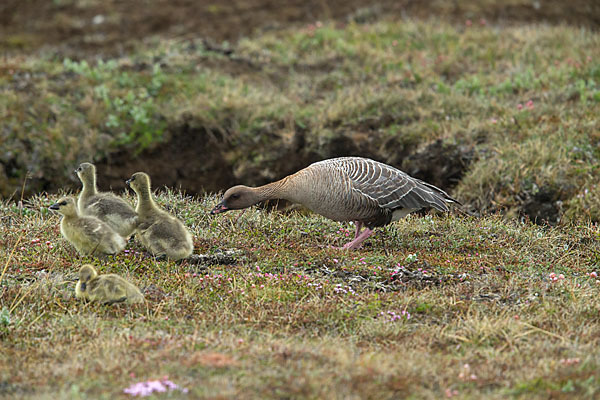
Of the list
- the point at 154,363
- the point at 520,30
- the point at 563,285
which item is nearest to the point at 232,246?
the point at 154,363

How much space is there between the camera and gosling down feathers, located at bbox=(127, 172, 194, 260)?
724 cm

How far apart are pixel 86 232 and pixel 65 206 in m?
0.33

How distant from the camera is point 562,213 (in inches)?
409

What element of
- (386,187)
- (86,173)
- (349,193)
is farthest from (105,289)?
(386,187)

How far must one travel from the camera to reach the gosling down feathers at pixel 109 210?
7508 millimetres

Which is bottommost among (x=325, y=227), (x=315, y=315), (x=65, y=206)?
(x=325, y=227)

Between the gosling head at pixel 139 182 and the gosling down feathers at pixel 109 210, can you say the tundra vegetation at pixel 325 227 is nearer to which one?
the gosling down feathers at pixel 109 210

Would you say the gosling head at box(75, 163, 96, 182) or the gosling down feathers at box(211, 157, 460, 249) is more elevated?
the gosling head at box(75, 163, 96, 182)

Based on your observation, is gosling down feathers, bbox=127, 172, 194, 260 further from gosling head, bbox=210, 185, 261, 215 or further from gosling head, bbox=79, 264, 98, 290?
gosling head, bbox=79, 264, 98, 290

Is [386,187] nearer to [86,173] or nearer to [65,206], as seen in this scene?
[86,173]

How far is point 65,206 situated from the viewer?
705 centimetres

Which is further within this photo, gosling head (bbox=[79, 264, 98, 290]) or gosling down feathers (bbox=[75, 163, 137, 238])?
gosling down feathers (bbox=[75, 163, 137, 238])

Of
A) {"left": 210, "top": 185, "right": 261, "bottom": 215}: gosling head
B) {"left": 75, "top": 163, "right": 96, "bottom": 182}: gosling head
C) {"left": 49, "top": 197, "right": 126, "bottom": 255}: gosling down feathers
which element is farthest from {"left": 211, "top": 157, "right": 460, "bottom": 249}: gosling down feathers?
{"left": 75, "top": 163, "right": 96, "bottom": 182}: gosling head

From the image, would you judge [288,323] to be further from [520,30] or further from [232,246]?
[520,30]
